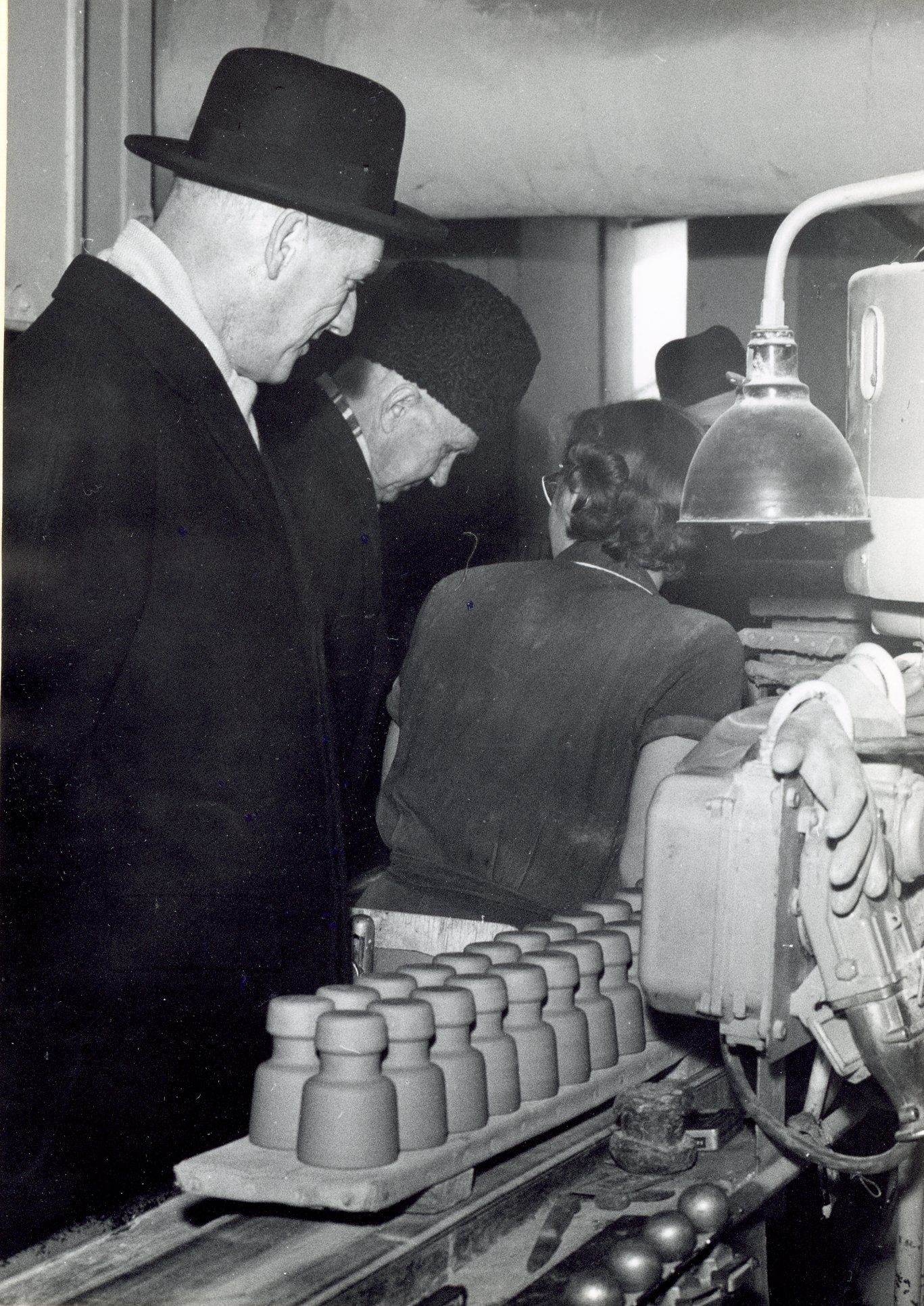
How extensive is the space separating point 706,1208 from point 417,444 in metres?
1.62

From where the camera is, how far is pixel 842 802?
1.43 metres

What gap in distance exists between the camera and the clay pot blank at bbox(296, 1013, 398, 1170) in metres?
1.30

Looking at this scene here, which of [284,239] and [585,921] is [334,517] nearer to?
[284,239]

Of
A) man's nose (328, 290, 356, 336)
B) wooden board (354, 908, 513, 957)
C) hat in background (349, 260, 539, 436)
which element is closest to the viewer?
man's nose (328, 290, 356, 336)

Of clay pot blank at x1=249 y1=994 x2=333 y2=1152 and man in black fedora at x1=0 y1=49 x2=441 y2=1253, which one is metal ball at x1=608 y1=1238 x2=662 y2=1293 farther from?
man in black fedora at x1=0 y1=49 x2=441 y2=1253

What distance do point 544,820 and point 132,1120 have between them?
2.89ft

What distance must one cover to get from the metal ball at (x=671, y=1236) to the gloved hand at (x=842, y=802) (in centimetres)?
33

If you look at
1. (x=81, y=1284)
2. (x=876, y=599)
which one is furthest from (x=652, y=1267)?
(x=876, y=599)

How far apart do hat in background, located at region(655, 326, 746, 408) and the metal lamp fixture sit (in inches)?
78.2

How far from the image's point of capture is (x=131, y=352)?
1757mm

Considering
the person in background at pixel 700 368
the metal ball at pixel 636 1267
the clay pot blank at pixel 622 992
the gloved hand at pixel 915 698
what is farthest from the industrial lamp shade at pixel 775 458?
the person in background at pixel 700 368

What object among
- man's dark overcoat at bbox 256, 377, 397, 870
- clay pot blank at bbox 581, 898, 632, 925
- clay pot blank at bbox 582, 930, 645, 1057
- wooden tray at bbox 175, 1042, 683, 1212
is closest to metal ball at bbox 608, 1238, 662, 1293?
wooden tray at bbox 175, 1042, 683, 1212

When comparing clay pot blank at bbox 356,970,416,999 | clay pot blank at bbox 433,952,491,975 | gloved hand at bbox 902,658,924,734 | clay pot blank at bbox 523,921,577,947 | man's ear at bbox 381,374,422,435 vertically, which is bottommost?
clay pot blank at bbox 523,921,577,947

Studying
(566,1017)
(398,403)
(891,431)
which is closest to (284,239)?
(891,431)
